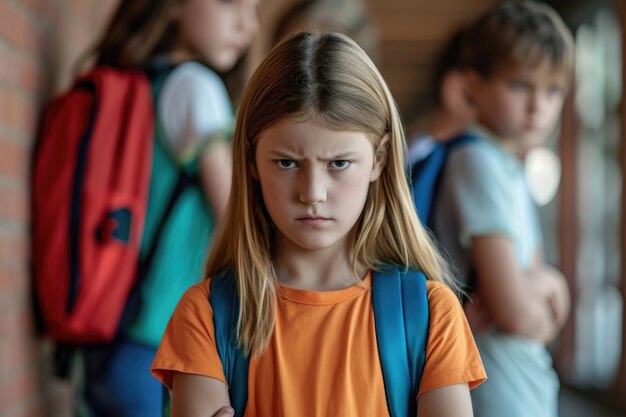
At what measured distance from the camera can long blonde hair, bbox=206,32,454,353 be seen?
1451 mm

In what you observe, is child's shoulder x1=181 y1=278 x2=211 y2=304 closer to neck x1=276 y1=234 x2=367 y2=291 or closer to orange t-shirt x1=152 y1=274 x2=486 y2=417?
orange t-shirt x1=152 y1=274 x2=486 y2=417

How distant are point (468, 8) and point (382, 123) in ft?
25.2

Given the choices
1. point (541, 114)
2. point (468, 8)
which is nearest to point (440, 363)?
point (541, 114)

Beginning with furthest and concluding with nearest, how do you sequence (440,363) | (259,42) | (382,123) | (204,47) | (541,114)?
(259,42) < (204,47) < (541,114) < (382,123) < (440,363)

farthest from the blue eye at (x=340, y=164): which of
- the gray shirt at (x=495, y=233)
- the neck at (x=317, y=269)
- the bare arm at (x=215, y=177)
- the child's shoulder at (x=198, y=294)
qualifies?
the bare arm at (x=215, y=177)

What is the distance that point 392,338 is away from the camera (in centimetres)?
143

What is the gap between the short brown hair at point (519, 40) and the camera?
2338 millimetres

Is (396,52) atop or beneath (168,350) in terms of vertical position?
atop

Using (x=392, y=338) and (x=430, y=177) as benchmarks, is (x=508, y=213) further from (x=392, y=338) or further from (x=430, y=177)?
(x=392, y=338)

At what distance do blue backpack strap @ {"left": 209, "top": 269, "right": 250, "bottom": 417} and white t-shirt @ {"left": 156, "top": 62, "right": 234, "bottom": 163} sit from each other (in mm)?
885

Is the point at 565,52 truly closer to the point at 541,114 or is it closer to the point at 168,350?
the point at 541,114

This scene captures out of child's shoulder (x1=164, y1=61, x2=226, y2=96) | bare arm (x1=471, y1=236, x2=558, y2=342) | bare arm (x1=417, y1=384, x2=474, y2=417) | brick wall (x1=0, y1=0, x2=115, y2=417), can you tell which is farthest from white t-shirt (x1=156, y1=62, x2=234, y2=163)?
bare arm (x1=417, y1=384, x2=474, y2=417)

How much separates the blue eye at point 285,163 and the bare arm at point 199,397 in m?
0.33

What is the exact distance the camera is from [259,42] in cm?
765
